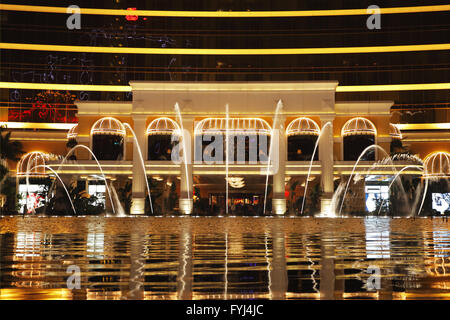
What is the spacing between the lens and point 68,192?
1880 inches

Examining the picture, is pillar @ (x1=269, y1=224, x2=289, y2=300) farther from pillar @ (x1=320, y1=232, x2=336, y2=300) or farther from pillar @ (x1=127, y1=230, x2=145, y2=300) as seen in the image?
pillar @ (x1=127, y1=230, x2=145, y2=300)

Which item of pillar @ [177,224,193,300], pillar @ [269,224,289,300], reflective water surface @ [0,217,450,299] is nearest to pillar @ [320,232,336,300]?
reflective water surface @ [0,217,450,299]

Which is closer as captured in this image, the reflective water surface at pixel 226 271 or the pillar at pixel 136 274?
the pillar at pixel 136 274

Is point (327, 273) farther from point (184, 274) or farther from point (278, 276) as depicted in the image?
point (184, 274)

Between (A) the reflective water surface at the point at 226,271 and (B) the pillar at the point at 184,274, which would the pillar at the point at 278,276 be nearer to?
(A) the reflective water surface at the point at 226,271

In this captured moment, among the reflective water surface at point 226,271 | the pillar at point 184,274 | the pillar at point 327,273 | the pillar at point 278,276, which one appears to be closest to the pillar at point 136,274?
the reflective water surface at point 226,271

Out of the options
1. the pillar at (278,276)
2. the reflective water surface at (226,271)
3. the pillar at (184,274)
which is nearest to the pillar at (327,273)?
the reflective water surface at (226,271)

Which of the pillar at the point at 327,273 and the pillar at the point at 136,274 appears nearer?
the pillar at the point at 136,274

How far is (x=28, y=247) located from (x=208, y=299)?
10.3 metres

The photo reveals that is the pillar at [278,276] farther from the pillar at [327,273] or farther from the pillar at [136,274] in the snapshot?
the pillar at [136,274]

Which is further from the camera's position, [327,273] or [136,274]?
[327,273]

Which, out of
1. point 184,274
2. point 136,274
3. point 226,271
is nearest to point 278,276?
point 226,271
